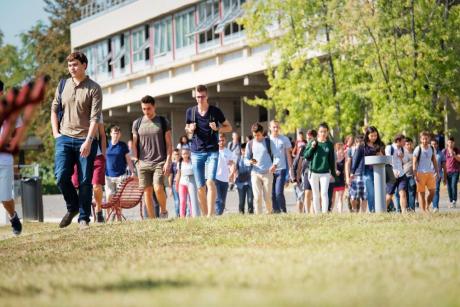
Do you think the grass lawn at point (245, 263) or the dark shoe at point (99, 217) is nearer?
the grass lawn at point (245, 263)

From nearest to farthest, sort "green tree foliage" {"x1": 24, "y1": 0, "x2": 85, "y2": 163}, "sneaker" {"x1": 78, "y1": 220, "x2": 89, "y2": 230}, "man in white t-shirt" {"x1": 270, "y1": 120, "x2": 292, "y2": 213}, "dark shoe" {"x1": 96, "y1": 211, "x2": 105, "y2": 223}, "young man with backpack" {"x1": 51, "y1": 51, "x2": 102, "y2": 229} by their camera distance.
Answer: "young man with backpack" {"x1": 51, "y1": 51, "x2": 102, "y2": 229}, "sneaker" {"x1": 78, "y1": 220, "x2": 89, "y2": 230}, "dark shoe" {"x1": 96, "y1": 211, "x2": 105, "y2": 223}, "man in white t-shirt" {"x1": 270, "y1": 120, "x2": 292, "y2": 213}, "green tree foliage" {"x1": 24, "y1": 0, "x2": 85, "y2": 163}

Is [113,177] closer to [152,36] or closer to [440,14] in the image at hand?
[440,14]

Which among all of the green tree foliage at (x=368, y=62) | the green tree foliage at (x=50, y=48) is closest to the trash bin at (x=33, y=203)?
the green tree foliage at (x=368, y=62)

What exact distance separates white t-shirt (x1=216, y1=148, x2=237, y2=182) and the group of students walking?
0.02 m

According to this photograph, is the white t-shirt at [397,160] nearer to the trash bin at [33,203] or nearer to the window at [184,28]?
the trash bin at [33,203]

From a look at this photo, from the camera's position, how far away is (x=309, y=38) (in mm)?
35906

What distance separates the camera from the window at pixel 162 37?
57.6 metres

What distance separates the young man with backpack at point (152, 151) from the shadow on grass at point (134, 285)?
889 centimetres

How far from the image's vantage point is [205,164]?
17.0 m

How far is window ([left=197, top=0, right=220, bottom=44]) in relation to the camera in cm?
5259

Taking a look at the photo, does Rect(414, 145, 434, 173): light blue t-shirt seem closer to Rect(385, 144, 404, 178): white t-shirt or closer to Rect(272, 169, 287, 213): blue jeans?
Rect(385, 144, 404, 178): white t-shirt

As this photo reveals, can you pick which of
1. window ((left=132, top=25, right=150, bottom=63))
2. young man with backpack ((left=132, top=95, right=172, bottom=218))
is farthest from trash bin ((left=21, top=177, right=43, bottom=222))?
window ((left=132, top=25, right=150, bottom=63))

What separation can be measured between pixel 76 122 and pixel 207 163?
2.79 m

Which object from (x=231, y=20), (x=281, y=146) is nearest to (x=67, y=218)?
(x=281, y=146)
